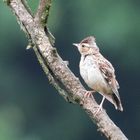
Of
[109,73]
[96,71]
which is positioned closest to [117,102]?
[109,73]

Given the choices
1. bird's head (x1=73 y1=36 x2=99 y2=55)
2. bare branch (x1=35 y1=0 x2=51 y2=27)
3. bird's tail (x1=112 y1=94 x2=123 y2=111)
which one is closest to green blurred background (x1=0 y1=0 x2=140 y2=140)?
bird's head (x1=73 y1=36 x2=99 y2=55)

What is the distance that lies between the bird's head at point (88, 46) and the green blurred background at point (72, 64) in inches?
705

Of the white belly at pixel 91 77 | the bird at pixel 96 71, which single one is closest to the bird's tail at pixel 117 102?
the bird at pixel 96 71

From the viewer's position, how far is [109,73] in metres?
6.34

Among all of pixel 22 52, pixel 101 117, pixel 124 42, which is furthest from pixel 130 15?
pixel 101 117

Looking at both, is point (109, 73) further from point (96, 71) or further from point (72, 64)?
point (72, 64)

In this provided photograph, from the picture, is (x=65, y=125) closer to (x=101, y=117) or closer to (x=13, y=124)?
(x=13, y=124)

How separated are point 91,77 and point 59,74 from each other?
1522 millimetres

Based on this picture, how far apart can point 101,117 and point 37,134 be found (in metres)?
19.7

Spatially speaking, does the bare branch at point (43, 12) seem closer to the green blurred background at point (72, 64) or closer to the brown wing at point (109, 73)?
the brown wing at point (109, 73)

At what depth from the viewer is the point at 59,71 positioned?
4.91 meters

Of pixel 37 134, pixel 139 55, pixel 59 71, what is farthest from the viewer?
pixel 139 55

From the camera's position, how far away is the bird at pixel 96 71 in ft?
20.3

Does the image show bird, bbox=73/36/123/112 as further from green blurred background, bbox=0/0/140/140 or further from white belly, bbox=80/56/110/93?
green blurred background, bbox=0/0/140/140
